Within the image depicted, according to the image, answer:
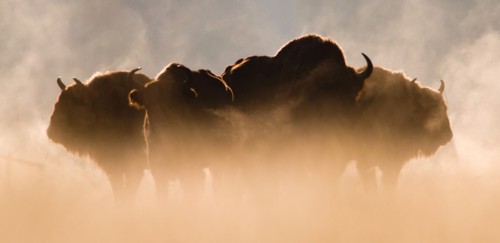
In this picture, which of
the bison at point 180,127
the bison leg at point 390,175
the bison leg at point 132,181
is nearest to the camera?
the bison at point 180,127

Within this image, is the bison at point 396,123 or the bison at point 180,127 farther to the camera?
the bison at point 396,123

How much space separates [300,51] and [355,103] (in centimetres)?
116

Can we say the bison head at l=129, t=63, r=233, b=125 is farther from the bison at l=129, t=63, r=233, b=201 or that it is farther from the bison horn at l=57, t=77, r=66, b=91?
the bison horn at l=57, t=77, r=66, b=91

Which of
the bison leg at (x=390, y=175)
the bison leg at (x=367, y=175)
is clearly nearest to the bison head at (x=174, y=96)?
the bison leg at (x=367, y=175)

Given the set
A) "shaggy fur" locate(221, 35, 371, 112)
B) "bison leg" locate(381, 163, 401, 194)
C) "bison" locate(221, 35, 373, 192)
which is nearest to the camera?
"bison" locate(221, 35, 373, 192)

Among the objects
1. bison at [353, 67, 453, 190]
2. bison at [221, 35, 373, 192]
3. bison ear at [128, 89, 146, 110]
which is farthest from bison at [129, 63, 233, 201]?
bison at [353, 67, 453, 190]

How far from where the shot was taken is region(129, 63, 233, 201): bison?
25.5 feet

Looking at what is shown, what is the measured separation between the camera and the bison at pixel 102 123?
34.6 feet

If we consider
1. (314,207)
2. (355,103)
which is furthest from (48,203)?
(355,103)

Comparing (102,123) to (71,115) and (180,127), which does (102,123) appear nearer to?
(71,115)

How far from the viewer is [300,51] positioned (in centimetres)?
874

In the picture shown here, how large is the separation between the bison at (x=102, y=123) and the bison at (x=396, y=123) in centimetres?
375

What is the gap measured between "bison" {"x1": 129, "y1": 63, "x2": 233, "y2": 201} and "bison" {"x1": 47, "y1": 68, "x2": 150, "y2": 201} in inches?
102

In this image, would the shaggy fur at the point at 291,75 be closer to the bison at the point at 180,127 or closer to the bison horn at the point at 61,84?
the bison at the point at 180,127
